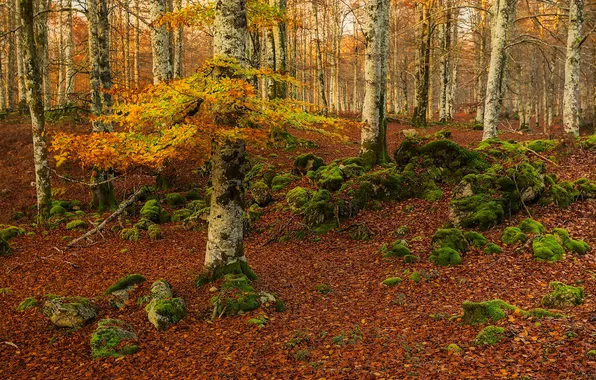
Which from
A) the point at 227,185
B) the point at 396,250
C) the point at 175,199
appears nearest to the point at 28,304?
the point at 227,185

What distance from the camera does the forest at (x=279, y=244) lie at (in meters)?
6.03

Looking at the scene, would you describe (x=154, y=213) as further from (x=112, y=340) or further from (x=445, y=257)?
(x=445, y=257)

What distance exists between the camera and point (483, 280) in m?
8.07

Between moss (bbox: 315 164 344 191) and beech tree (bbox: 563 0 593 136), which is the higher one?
beech tree (bbox: 563 0 593 136)

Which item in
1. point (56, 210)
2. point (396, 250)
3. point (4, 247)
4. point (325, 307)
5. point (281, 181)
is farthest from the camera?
point (281, 181)

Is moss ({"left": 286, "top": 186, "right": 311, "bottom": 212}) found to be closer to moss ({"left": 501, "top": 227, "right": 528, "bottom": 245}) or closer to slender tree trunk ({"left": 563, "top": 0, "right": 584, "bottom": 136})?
moss ({"left": 501, "top": 227, "right": 528, "bottom": 245})

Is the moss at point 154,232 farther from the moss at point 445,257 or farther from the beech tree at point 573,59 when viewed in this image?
the beech tree at point 573,59

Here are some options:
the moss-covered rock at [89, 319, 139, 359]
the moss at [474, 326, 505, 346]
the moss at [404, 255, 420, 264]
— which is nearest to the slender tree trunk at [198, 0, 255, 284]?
the moss-covered rock at [89, 319, 139, 359]

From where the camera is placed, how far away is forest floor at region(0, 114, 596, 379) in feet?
18.2

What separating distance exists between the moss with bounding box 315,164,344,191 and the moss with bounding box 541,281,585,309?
6900 mm

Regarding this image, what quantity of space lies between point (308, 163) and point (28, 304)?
959 centimetres

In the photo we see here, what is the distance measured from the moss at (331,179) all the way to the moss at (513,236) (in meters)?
4.91

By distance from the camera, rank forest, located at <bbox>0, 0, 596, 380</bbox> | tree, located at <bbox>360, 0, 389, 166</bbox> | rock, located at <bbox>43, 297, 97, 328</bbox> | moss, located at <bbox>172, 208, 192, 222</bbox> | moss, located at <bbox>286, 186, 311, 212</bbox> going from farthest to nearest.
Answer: moss, located at <bbox>172, 208, 192, 222</bbox>, tree, located at <bbox>360, 0, 389, 166</bbox>, moss, located at <bbox>286, 186, 311, 212</bbox>, rock, located at <bbox>43, 297, 97, 328</bbox>, forest, located at <bbox>0, 0, 596, 380</bbox>

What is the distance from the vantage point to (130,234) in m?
12.1
